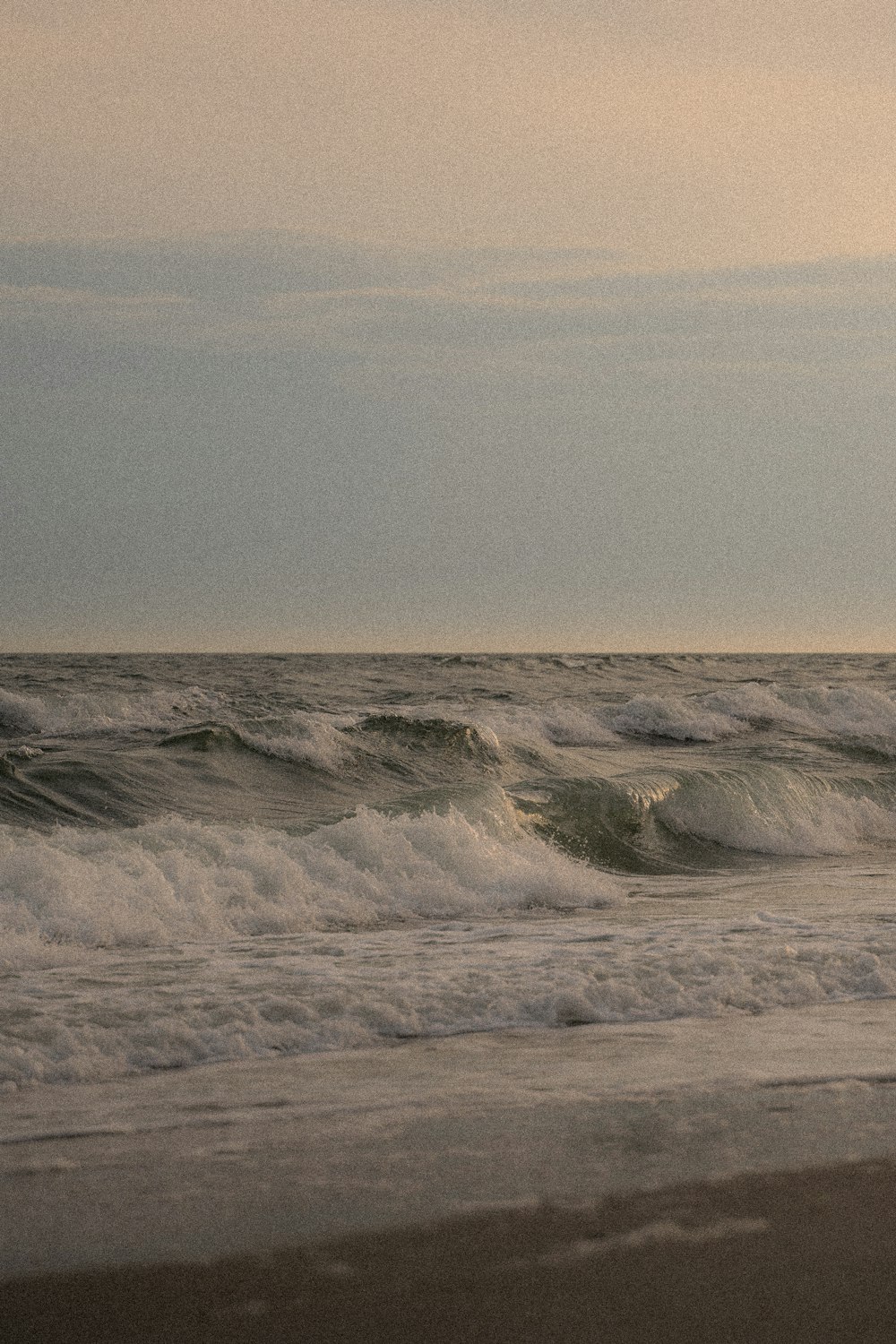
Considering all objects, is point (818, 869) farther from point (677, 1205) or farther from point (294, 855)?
point (677, 1205)

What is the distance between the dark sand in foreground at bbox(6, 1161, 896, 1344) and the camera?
8.13 ft

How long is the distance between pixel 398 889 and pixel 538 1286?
5524 mm

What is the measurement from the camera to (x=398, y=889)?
26.8 ft

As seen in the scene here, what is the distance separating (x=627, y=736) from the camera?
22.5 metres

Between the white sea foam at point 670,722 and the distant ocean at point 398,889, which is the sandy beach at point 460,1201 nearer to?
the distant ocean at point 398,889

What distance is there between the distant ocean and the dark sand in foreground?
173 centimetres

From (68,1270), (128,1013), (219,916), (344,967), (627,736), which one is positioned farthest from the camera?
(627,736)

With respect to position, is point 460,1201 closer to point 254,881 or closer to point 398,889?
point 254,881

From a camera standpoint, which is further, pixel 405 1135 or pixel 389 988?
pixel 389 988

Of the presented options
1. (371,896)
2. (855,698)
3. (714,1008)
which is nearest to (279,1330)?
Answer: (714,1008)

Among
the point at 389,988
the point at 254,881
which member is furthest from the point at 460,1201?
the point at 254,881

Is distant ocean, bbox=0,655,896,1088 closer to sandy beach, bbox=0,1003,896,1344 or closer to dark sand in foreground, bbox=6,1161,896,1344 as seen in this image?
sandy beach, bbox=0,1003,896,1344

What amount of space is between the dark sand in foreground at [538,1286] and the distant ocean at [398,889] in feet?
5.66

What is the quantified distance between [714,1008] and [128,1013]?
2321 millimetres
